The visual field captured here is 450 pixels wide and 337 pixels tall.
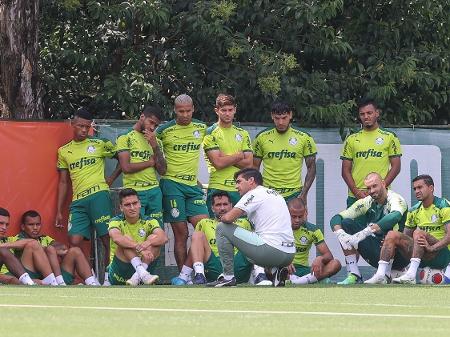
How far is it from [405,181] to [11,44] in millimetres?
5737

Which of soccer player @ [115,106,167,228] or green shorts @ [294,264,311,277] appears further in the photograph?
green shorts @ [294,264,311,277]

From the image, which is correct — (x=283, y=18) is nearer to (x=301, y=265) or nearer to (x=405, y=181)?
(x=405, y=181)

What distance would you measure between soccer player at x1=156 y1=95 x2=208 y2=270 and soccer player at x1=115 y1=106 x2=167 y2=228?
7.7 inches

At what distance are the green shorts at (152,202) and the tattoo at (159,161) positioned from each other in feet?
0.74

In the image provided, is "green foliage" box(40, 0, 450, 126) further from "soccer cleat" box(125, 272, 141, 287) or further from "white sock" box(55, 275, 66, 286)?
"soccer cleat" box(125, 272, 141, 287)

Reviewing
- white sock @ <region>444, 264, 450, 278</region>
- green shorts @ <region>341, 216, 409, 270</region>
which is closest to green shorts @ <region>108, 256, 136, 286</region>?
green shorts @ <region>341, 216, 409, 270</region>

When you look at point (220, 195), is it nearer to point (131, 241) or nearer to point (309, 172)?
point (131, 241)

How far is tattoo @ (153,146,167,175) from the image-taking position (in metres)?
16.3

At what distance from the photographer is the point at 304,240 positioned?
54.6ft

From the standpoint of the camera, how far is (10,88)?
1883 centimetres

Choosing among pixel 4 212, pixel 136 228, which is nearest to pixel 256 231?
pixel 136 228
